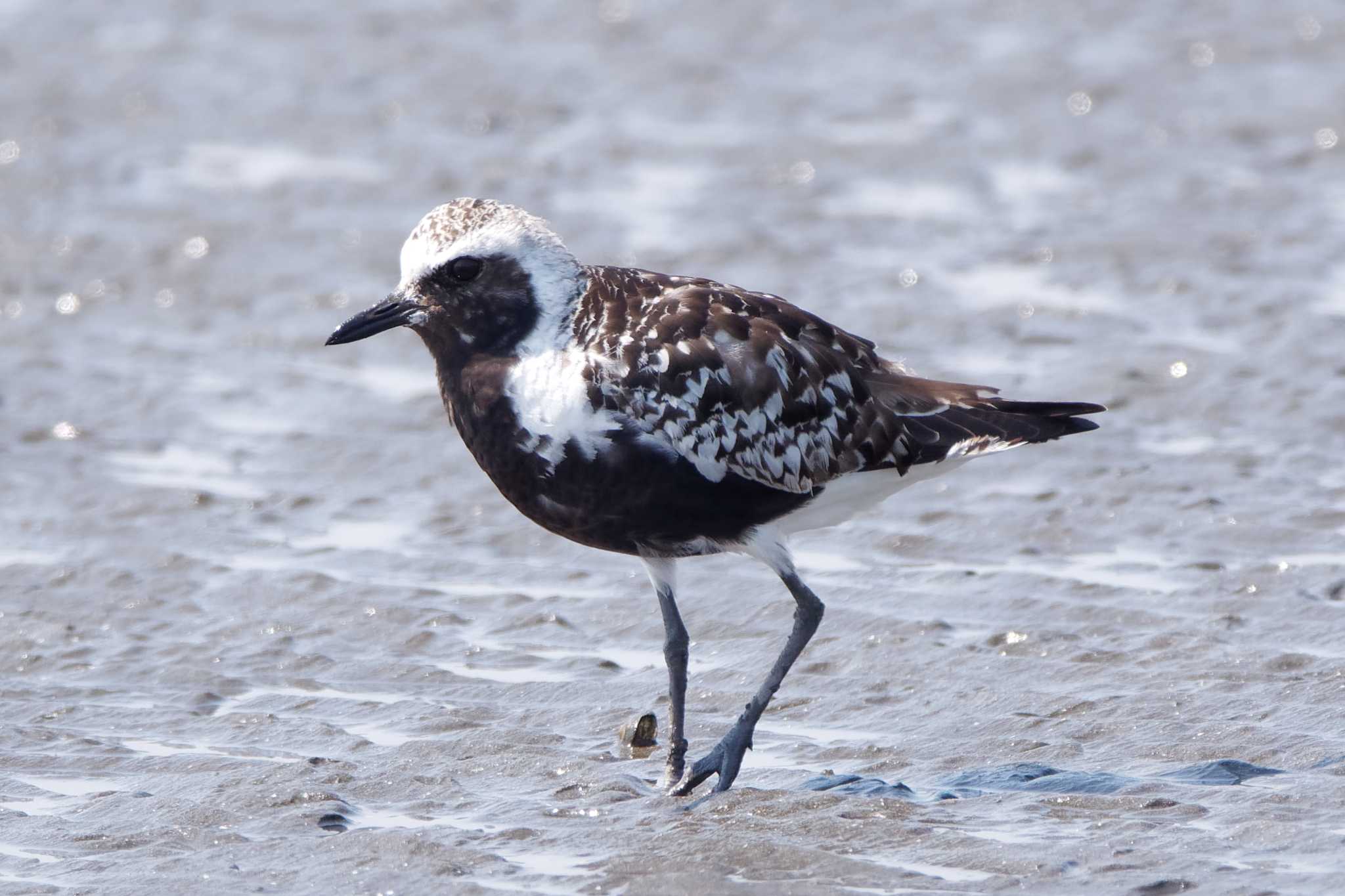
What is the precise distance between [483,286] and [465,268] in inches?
4.2

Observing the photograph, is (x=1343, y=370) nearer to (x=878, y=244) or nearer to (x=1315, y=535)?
(x=1315, y=535)

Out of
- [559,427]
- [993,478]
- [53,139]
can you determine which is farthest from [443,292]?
[53,139]

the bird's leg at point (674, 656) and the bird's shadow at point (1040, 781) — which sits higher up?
the bird's leg at point (674, 656)

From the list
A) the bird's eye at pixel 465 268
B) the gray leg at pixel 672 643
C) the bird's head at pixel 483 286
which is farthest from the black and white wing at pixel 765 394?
the gray leg at pixel 672 643

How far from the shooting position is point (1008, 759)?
28.7 feet

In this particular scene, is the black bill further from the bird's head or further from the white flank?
the white flank

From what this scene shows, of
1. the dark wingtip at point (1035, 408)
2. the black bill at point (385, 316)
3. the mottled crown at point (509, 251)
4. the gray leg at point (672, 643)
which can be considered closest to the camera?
the mottled crown at point (509, 251)

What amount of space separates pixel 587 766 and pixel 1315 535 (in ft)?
13.8

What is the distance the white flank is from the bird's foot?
4.47 ft

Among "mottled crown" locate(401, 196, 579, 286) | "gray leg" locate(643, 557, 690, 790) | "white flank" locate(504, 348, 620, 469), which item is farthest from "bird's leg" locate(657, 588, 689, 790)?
"mottled crown" locate(401, 196, 579, 286)

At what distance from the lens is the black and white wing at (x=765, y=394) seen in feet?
27.7

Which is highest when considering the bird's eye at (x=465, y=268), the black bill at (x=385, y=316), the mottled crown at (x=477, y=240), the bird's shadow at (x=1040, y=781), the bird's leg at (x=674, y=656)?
the mottled crown at (x=477, y=240)

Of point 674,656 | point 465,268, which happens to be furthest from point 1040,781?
point 465,268

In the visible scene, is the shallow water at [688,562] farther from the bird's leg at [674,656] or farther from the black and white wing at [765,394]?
the black and white wing at [765,394]
